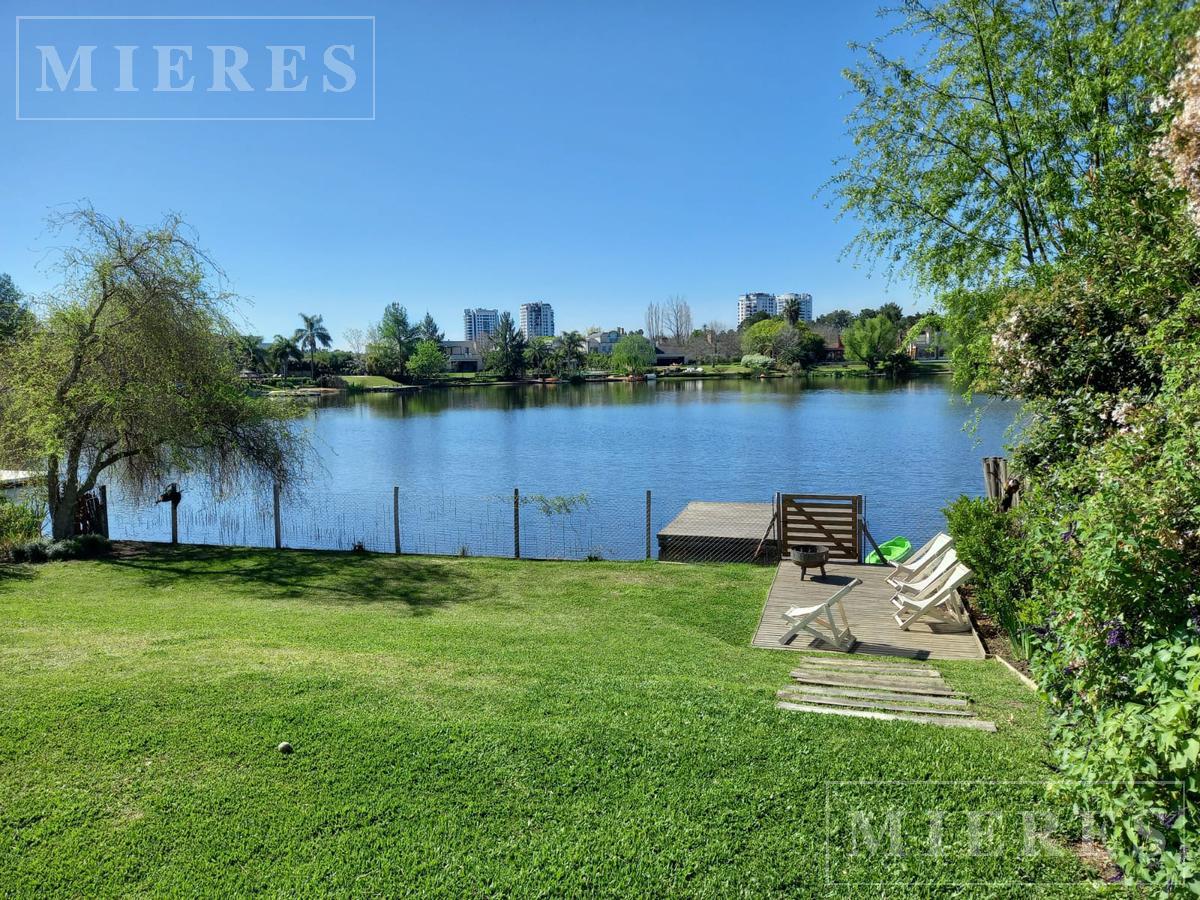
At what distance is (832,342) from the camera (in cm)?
14962

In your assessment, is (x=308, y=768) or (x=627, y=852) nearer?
(x=627, y=852)

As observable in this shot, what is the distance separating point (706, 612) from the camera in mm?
11148

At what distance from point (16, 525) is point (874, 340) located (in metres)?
118

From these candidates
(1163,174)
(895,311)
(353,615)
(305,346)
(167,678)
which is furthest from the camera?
(895,311)

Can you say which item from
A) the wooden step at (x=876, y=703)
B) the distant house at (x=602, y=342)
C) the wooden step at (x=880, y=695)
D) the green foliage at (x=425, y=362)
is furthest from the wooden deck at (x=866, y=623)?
the distant house at (x=602, y=342)

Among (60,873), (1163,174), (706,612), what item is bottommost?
(706,612)

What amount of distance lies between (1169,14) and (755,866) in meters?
11.8

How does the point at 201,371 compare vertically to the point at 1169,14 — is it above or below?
below

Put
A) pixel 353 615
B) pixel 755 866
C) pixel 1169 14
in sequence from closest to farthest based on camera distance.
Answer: pixel 755 866
pixel 1169 14
pixel 353 615

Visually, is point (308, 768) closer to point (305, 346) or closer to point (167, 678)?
point (167, 678)

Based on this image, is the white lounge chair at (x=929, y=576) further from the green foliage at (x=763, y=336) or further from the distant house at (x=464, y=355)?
the distant house at (x=464, y=355)

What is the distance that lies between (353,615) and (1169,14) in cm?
1337

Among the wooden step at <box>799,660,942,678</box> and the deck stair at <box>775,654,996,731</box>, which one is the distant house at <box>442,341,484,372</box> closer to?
the wooden step at <box>799,660,942,678</box>

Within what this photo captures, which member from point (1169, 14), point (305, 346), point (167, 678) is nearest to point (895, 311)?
point (305, 346)
